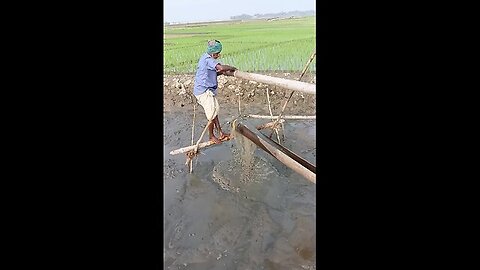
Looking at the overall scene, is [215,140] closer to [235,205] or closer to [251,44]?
[235,205]

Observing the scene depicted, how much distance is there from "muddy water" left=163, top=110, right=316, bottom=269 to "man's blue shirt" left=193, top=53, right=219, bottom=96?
0.34m

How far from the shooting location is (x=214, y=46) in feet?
7.89

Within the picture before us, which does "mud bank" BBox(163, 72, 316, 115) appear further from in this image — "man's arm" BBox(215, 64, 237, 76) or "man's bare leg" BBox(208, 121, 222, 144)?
"man's arm" BBox(215, 64, 237, 76)

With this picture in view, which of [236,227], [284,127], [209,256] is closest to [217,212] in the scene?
[236,227]

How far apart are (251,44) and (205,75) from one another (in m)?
0.31

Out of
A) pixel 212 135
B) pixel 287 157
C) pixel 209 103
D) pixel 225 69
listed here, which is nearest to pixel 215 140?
pixel 212 135

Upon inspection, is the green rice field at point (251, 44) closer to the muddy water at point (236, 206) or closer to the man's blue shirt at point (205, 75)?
the man's blue shirt at point (205, 75)

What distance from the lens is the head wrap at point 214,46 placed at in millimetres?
2375

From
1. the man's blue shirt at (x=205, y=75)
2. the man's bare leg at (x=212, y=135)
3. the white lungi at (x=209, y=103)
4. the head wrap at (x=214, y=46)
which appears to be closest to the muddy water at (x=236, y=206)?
the man's bare leg at (x=212, y=135)

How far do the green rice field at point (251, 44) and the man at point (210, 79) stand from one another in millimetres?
40
